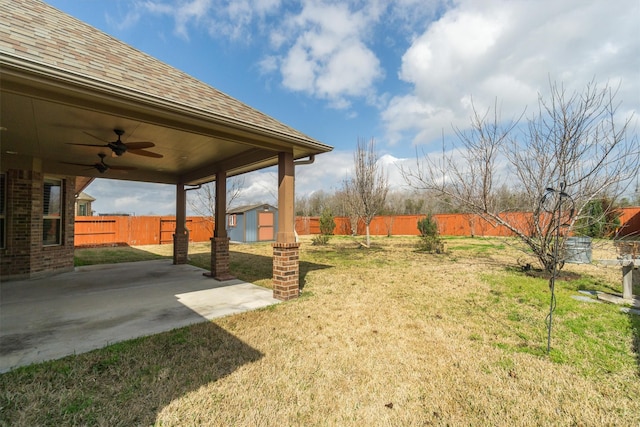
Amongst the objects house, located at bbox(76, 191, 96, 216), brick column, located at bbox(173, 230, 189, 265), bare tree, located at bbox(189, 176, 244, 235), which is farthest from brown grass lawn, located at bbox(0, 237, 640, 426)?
house, located at bbox(76, 191, 96, 216)


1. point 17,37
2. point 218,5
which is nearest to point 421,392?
point 17,37

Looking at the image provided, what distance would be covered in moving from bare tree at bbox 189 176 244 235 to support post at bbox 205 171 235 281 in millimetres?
11642

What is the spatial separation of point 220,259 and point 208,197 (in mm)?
12978

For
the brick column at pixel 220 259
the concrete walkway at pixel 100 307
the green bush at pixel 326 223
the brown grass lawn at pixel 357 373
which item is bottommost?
the brown grass lawn at pixel 357 373

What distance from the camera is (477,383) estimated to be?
2443mm

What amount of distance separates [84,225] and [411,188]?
17423 millimetres

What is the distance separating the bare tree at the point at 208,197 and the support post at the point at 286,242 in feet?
46.1

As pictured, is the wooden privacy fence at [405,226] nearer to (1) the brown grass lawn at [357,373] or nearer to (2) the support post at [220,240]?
(2) the support post at [220,240]

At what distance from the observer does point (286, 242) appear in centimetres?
481

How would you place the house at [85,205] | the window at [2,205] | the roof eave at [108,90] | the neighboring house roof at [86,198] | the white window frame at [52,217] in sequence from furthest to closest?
the house at [85,205] < the neighboring house roof at [86,198] < the white window frame at [52,217] < the window at [2,205] < the roof eave at [108,90]

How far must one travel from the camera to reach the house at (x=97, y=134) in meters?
2.87

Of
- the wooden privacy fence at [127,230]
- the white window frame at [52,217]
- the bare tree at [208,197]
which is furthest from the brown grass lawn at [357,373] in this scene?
the wooden privacy fence at [127,230]

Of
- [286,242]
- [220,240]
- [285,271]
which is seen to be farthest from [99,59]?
[220,240]

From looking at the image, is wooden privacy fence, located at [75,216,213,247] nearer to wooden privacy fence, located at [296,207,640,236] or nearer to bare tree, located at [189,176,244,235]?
bare tree, located at [189,176,244,235]
